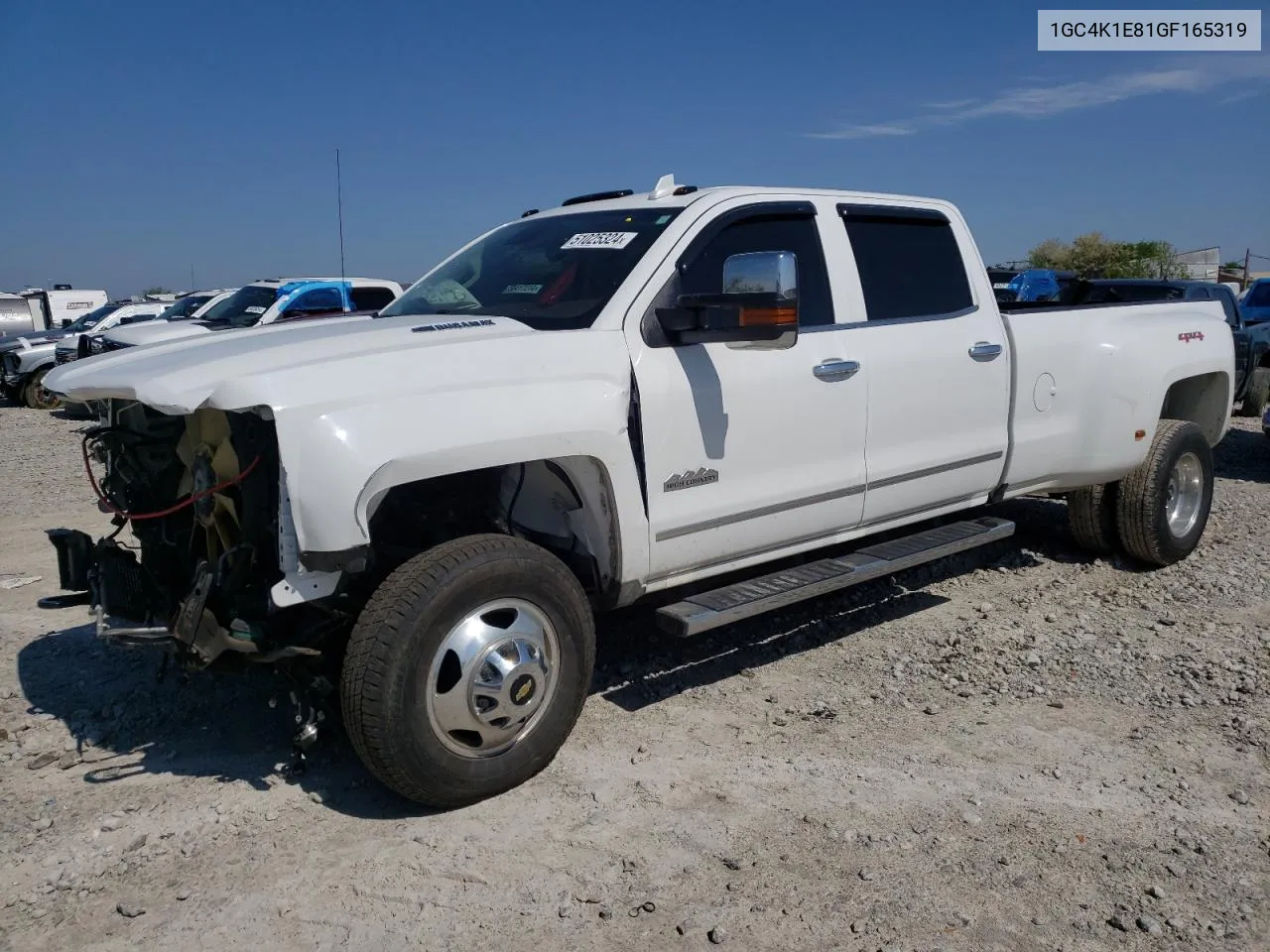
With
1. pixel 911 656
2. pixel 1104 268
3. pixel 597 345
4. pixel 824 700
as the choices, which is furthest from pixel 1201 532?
pixel 1104 268

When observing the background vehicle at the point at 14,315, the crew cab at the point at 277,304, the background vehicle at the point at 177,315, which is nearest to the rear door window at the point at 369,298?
the crew cab at the point at 277,304

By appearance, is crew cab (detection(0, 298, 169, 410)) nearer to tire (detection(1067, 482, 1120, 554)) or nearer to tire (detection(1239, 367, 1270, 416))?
tire (detection(1067, 482, 1120, 554))

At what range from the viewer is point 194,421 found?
3.56m

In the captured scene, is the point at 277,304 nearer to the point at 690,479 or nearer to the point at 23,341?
the point at 23,341

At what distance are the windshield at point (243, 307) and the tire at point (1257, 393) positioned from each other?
11.9 m

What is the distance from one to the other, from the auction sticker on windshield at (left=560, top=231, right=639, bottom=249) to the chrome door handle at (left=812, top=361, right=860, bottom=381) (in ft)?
2.99

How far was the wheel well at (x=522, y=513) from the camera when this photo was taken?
12.1 feet

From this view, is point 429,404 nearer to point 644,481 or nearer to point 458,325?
point 458,325

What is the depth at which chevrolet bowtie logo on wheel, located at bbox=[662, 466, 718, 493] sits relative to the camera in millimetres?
3809

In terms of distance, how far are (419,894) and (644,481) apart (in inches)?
60.5

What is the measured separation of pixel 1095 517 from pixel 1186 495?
745 mm

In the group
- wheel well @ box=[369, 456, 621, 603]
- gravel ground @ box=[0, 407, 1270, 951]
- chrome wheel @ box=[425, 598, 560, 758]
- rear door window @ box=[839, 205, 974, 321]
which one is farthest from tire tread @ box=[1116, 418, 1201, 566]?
chrome wheel @ box=[425, 598, 560, 758]

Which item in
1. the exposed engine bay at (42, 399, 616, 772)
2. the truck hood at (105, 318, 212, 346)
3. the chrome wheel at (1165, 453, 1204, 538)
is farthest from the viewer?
the truck hood at (105, 318, 212, 346)

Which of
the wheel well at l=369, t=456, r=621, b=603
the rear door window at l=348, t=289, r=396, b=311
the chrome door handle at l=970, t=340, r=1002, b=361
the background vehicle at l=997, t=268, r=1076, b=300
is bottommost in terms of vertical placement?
the wheel well at l=369, t=456, r=621, b=603
